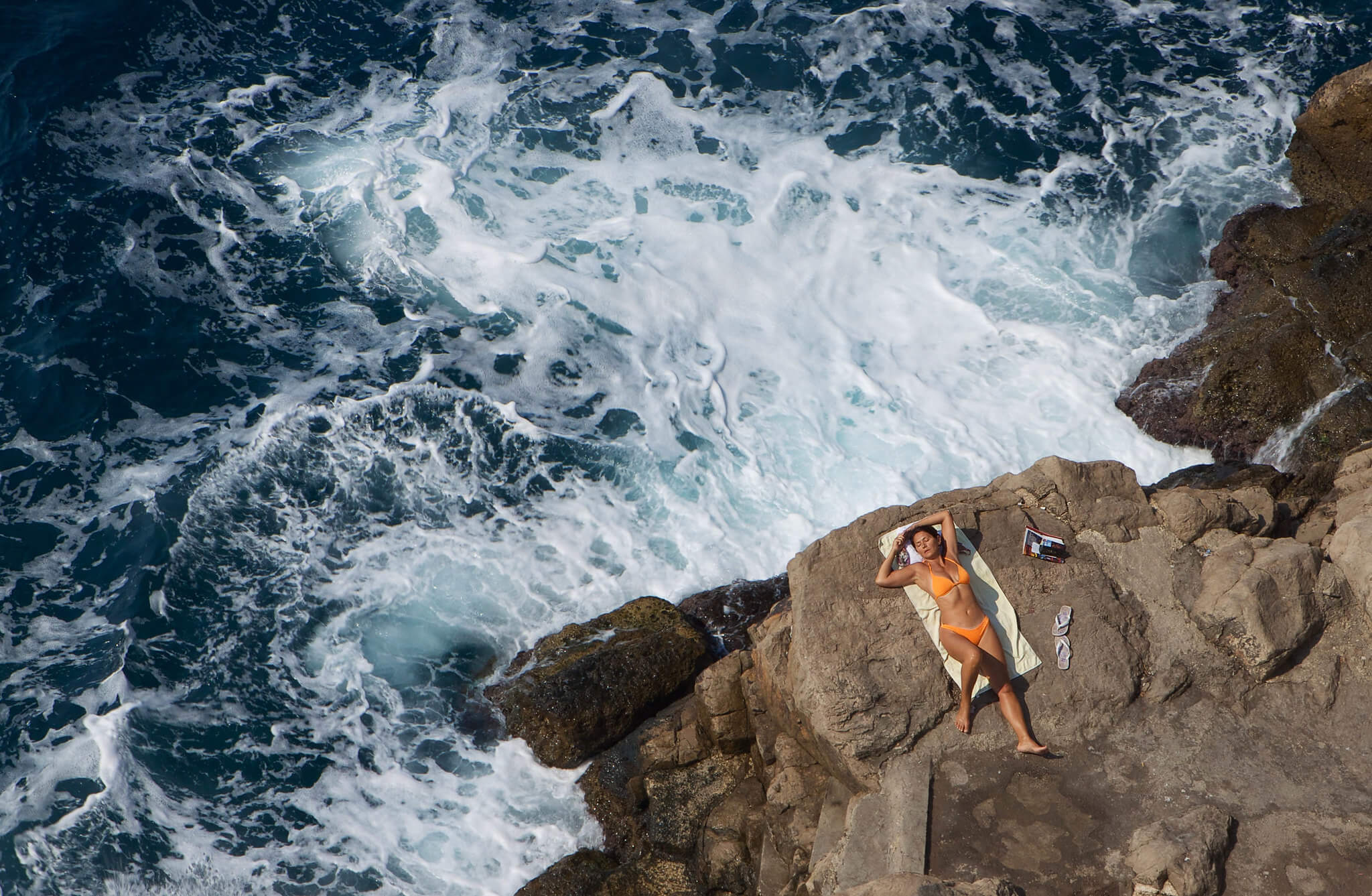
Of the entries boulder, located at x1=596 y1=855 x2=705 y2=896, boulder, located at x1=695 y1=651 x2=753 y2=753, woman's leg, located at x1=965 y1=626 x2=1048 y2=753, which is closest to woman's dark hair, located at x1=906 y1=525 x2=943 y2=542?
woman's leg, located at x1=965 y1=626 x2=1048 y2=753

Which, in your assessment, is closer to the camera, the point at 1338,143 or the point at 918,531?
the point at 918,531

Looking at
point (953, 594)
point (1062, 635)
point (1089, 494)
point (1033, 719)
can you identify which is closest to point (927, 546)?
point (953, 594)

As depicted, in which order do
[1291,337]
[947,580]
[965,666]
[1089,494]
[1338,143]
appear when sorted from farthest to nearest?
[1338,143] → [1291,337] → [1089,494] → [947,580] → [965,666]

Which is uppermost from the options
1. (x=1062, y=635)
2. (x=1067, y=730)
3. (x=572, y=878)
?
(x=1062, y=635)

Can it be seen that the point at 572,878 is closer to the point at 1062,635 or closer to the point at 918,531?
the point at 918,531

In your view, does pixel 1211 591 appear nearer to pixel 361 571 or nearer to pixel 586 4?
pixel 361 571
